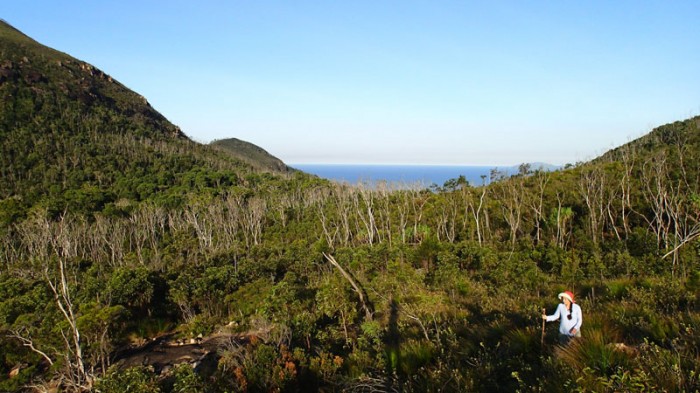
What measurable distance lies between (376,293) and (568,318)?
854 centimetres

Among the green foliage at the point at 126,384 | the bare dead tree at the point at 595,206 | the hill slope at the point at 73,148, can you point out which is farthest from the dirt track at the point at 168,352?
the hill slope at the point at 73,148

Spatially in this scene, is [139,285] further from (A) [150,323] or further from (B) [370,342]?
(B) [370,342]

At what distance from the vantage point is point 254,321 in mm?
15688

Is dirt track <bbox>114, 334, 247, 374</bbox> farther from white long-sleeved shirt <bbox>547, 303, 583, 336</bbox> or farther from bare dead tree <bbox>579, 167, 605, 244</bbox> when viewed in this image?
bare dead tree <bbox>579, 167, 605, 244</bbox>

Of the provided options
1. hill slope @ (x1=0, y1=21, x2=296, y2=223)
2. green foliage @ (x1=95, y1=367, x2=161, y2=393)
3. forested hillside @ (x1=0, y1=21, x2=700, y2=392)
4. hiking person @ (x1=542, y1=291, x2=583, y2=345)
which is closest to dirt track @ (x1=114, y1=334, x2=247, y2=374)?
forested hillside @ (x1=0, y1=21, x2=700, y2=392)

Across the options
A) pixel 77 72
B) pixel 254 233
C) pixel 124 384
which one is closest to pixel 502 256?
pixel 124 384

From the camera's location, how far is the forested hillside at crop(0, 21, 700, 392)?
5.43 meters

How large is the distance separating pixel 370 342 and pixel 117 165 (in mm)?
92275

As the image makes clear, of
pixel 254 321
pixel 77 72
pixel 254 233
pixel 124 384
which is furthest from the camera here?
pixel 77 72

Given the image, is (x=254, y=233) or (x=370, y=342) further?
(x=254, y=233)

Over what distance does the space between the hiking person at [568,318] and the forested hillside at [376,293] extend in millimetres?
338

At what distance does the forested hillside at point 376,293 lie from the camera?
5.43 m

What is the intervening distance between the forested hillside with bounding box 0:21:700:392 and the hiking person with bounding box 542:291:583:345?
0.34 metres

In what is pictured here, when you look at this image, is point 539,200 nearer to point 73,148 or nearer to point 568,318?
point 568,318
